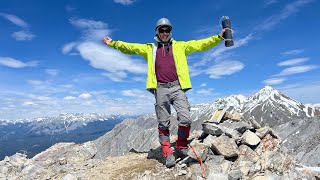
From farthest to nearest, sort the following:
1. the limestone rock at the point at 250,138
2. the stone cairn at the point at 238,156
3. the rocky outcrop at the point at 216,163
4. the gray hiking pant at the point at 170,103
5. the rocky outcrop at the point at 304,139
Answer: the rocky outcrop at the point at 304,139 → the limestone rock at the point at 250,138 → the gray hiking pant at the point at 170,103 → the rocky outcrop at the point at 216,163 → the stone cairn at the point at 238,156

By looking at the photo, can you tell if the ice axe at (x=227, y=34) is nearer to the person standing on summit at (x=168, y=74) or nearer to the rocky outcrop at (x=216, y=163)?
the person standing on summit at (x=168, y=74)

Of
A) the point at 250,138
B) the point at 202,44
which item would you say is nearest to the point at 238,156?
the point at 250,138

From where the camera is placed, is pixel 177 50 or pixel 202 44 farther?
pixel 177 50

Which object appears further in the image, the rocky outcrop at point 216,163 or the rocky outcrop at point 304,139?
the rocky outcrop at point 304,139

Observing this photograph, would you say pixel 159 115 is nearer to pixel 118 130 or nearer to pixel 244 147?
pixel 244 147

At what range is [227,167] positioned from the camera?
12578 millimetres

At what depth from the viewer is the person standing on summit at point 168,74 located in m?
12.7

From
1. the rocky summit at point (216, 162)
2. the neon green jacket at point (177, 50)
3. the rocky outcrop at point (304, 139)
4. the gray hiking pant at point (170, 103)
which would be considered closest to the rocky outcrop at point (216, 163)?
the rocky summit at point (216, 162)

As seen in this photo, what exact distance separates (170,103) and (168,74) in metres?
1.23

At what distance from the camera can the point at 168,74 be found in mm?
12930

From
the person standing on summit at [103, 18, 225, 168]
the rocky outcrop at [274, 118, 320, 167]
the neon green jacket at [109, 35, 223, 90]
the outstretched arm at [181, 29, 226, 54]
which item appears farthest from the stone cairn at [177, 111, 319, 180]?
the rocky outcrop at [274, 118, 320, 167]

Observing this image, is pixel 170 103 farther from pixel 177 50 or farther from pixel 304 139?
pixel 304 139

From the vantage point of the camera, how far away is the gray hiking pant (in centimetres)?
1266

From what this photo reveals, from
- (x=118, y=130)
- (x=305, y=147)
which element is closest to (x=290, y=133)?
(x=305, y=147)
